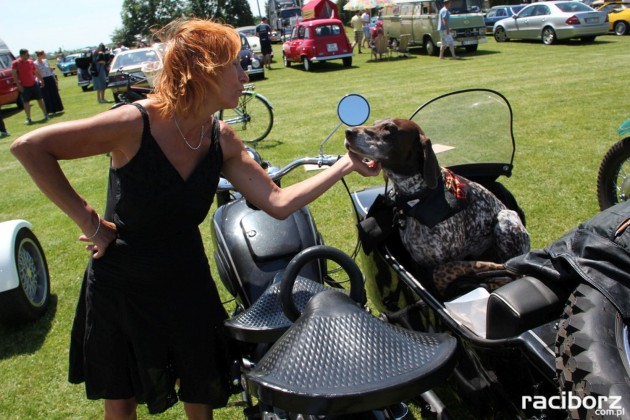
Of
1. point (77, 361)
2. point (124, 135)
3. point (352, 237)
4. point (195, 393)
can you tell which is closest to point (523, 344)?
point (195, 393)

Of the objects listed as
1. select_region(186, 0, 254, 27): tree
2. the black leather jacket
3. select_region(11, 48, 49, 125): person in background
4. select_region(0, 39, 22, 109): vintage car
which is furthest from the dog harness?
select_region(186, 0, 254, 27): tree

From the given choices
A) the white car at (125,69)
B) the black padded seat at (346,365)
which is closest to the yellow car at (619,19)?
the white car at (125,69)

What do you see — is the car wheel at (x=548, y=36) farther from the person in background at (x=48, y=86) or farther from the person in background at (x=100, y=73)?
the person in background at (x=48, y=86)

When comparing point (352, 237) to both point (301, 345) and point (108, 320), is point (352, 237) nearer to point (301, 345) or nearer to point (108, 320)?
point (108, 320)

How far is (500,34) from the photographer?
23203 mm

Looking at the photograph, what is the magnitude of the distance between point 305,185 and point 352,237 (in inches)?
108

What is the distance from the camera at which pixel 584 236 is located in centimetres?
164

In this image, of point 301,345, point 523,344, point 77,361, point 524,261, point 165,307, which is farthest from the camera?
point 77,361

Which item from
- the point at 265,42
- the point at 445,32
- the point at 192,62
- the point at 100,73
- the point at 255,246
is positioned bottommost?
the point at 255,246

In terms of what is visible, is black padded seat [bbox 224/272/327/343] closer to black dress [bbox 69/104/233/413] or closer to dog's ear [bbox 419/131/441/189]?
black dress [bbox 69/104/233/413]

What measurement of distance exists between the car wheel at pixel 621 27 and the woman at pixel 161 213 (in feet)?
75.7

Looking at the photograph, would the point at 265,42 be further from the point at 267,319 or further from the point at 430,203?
the point at 267,319

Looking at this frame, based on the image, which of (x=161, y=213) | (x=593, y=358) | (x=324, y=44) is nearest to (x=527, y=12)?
(x=324, y=44)

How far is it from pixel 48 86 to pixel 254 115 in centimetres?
1058
